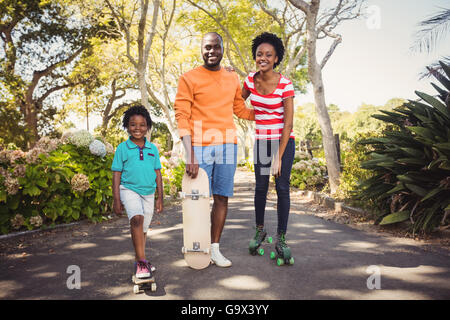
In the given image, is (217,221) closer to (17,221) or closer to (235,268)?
(235,268)

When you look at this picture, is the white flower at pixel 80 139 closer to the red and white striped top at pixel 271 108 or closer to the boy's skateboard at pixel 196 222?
the boy's skateboard at pixel 196 222

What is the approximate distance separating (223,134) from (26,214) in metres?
3.23

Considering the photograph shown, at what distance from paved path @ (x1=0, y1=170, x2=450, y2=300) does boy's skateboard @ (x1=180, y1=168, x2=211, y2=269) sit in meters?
0.14

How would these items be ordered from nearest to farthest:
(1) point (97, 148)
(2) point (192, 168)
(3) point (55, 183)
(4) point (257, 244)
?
(2) point (192, 168), (4) point (257, 244), (3) point (55, 183), (1) point (97, 148)

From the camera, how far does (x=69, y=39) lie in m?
18.2

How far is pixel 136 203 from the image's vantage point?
2.91 metres

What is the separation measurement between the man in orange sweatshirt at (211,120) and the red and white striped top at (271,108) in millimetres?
270

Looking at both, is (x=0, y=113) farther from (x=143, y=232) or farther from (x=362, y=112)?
(x=362, y=112)

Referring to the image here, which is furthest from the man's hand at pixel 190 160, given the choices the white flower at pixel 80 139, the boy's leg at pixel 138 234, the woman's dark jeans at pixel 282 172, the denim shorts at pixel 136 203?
the white flower at pixel 80 139

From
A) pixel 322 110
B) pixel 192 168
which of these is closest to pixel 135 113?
pixel 192 168

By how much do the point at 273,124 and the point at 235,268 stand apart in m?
1.48

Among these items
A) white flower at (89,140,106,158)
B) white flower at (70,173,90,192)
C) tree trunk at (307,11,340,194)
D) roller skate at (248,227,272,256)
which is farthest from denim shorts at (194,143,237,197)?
tree trunk at (307,11,340,194)

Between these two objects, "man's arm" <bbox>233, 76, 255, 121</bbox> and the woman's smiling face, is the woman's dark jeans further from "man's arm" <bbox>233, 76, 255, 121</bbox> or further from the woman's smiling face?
the woman's smiling face

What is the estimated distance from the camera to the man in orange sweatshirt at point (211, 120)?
311cm
